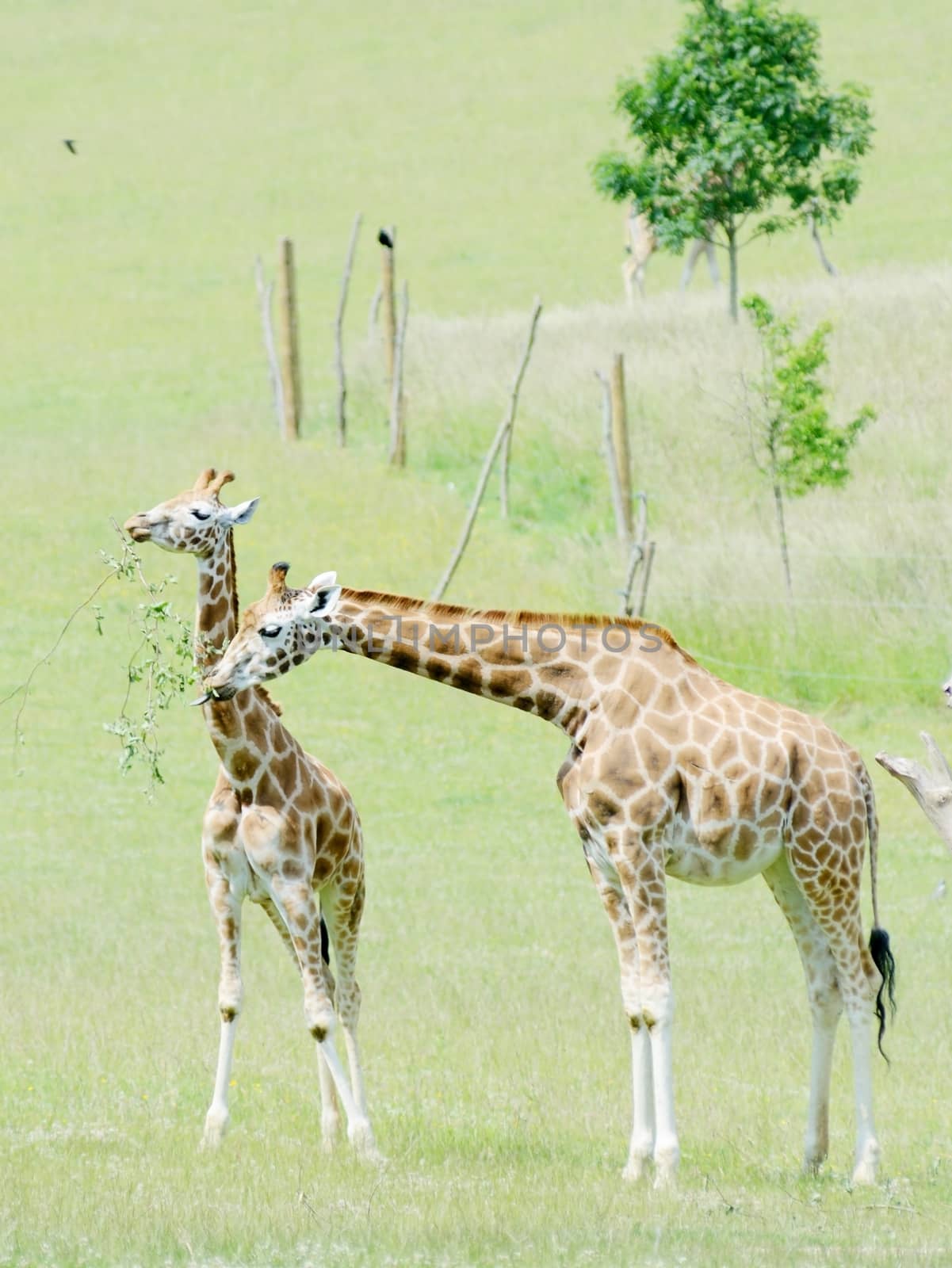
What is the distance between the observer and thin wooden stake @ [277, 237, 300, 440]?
3073 cm

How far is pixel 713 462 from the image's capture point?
29312 mm

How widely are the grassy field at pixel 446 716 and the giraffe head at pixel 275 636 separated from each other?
2254mm

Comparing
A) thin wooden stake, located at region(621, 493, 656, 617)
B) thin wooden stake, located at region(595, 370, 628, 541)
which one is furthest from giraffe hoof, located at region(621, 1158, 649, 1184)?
thin wooden stake, located at region(595, 370, 628, 541)

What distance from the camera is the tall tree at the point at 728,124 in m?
34.8

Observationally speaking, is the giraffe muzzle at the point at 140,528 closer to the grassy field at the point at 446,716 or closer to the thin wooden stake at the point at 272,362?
the grassy field at the point at 446,716

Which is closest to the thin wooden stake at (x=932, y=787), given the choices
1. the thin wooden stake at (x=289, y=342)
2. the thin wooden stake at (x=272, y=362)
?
the thin wooden stake at (x=289, y=342)

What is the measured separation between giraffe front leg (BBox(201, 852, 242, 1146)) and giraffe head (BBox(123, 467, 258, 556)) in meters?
1.54

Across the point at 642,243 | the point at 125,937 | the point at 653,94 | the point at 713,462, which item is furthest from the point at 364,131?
the point at 125,937

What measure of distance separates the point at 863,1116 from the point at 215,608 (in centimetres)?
394

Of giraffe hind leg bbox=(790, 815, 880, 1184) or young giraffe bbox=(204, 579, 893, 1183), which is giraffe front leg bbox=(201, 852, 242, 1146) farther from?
giraffe hind leg bbox=(790, 815, 880, 1184)

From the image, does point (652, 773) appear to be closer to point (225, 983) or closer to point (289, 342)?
point (225, 983)

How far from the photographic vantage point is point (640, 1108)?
886cm

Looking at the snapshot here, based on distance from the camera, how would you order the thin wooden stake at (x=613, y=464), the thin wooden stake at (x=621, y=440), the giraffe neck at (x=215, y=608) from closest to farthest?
1. the giraffe neck at (x=215, y=608)
2. the thin wooden stake at (x=613, y=464)
3. the thin wooden stake at (x=621, y=440)

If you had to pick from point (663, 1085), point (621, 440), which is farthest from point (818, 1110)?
point (621, 440)
